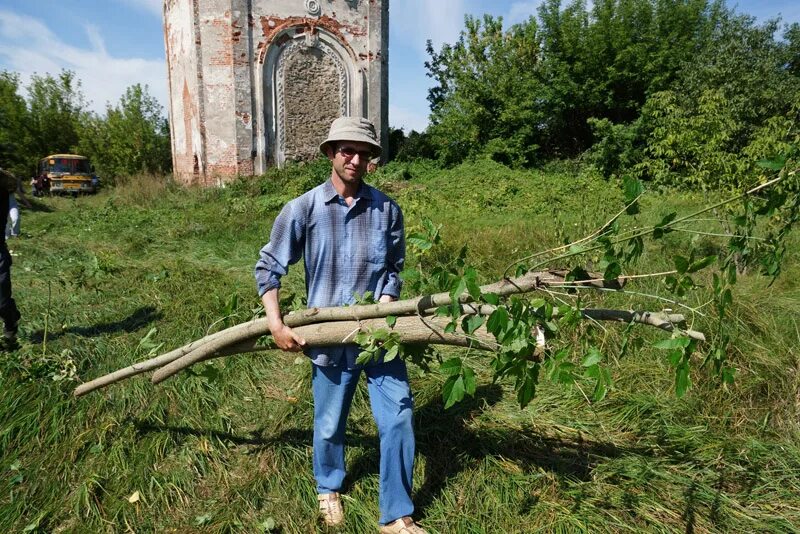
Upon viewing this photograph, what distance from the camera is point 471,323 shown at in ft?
5.82

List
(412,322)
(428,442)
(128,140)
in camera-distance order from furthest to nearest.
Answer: (128,140), (428,442), (412,322)

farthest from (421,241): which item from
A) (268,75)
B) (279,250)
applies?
(268,75)

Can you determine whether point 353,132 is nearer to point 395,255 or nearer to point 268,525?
point 395,255

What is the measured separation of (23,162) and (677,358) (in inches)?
1309

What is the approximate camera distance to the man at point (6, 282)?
13.9 ft

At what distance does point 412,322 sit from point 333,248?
0.52m

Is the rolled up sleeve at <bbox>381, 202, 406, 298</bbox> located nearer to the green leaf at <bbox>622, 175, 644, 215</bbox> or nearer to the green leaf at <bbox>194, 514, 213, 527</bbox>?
the green leaf at <bbox>622, 175, 644, 215</bbox>

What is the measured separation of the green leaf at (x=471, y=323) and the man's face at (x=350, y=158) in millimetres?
887

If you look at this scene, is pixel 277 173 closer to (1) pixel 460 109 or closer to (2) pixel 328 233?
→ (1) pixel 460 109

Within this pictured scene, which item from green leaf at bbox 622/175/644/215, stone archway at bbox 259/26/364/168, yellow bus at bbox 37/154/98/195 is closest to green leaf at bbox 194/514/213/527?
green leaf at bbox 622/175/644/215

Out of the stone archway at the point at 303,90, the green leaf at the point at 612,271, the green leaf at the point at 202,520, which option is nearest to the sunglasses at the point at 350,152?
the green leaf at the point at 612,271

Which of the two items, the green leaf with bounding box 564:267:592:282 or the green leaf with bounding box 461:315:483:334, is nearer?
the green leaf with bounding box 461:315:483:334

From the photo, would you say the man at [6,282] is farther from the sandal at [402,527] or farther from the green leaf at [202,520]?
the sandal at [402,527]

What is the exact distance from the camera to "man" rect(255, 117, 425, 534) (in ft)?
7.20
